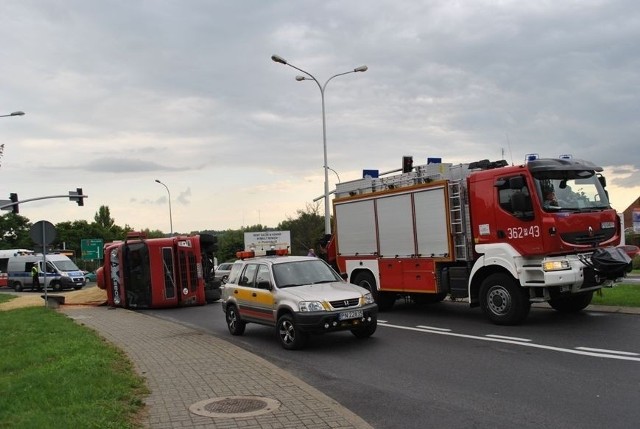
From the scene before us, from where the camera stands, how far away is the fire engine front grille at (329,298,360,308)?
387 inches

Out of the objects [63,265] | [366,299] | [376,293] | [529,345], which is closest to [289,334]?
[366,299]

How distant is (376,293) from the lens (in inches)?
576

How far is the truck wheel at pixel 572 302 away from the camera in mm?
12273

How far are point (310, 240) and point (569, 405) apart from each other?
5475 centimetres

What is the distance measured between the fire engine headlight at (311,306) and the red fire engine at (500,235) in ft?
12.3

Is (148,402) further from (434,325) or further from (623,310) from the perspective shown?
(623,310)

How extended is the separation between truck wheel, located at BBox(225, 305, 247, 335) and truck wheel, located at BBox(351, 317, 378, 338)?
2.61 metres

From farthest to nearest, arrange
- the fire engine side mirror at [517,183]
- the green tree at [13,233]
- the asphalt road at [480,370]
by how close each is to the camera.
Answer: the green tree at [13,233] → the fire engine side mirror at [517,183] → the asphalt road at [480,370]

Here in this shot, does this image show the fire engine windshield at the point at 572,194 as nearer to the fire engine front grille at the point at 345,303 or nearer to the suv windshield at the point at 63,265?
the fire engine front grille at the point at 345,303

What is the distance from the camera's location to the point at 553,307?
13.0 meters

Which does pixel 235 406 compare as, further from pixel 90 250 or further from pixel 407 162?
pixel 90 250

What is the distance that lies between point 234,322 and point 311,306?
121 inches

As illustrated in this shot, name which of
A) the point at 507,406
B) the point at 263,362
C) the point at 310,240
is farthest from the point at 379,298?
the point at 310,240

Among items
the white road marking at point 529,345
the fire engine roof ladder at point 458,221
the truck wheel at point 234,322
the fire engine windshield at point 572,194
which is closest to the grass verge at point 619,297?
the fire engine windshield at point 572,194
